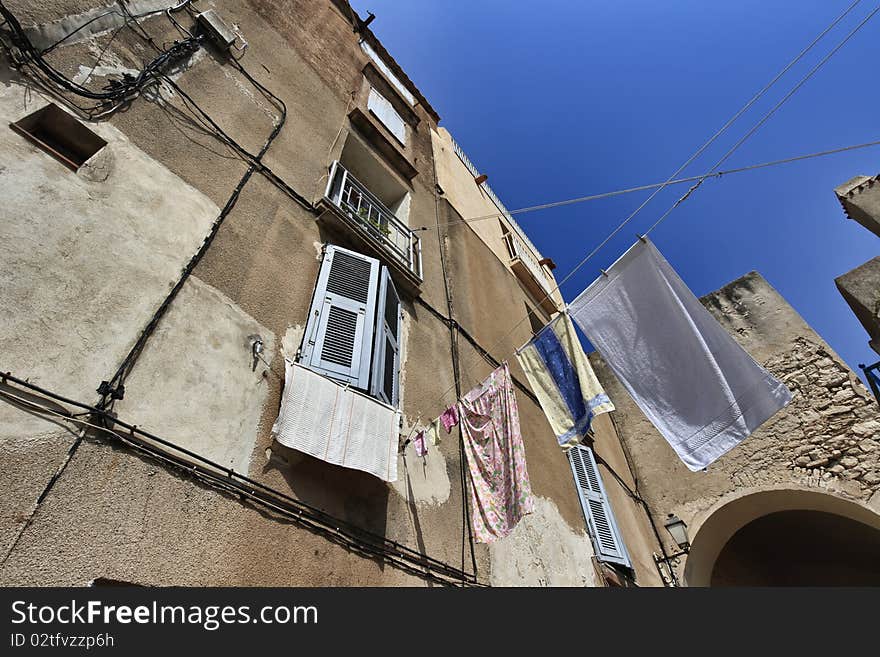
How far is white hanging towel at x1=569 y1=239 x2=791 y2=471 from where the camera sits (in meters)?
4.48

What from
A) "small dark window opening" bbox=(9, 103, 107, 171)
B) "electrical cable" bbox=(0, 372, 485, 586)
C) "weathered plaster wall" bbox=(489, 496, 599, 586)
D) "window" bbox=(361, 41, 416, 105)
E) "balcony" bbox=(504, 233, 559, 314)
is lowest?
"electrical cable" bbox=(0, 372, 485, 586)

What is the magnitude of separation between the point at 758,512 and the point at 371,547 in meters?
9.03

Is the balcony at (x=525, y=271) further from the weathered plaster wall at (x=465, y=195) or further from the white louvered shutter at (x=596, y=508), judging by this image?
the white louvered shutter at (x=596, y=508)

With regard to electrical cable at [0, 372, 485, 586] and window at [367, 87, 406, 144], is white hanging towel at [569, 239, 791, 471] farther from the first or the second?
window at [367, 87, 406, 144]

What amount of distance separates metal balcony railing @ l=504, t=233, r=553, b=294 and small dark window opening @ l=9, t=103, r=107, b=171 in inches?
328

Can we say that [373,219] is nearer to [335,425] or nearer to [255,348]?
[255,348]

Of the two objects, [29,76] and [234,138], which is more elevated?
[234,138]


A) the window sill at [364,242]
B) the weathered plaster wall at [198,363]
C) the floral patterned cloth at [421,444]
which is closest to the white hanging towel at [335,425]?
the weathered plaster wall at [198,363]

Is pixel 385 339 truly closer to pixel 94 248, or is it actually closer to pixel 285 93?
pixel 94 248

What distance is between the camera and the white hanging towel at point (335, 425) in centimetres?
374

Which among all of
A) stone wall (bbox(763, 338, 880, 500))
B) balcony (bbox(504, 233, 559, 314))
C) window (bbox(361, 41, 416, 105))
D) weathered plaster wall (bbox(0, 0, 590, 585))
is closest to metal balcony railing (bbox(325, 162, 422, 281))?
weathered plaster wall (bbox(0, 0, 590, 585))

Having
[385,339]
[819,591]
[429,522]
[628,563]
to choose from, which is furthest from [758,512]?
[385,339]

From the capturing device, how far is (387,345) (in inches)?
209

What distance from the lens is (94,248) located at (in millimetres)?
3479
